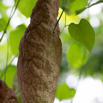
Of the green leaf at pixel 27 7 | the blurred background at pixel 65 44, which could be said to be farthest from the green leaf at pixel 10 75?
the green leaf at pixel 27 7

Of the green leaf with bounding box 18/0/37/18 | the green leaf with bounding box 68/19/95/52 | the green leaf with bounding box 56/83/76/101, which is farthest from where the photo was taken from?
the green leaf with bounding box 56/83/76/101

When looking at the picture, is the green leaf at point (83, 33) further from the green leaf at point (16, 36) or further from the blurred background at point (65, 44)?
the green leaf at point (16, 36)

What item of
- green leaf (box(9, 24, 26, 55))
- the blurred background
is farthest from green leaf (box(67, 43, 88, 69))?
green leaf (box(9, 24, 26, 55))

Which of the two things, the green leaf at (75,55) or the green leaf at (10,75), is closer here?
the green leaf at (10,75)

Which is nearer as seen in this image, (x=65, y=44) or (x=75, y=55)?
(x=75, y=55)

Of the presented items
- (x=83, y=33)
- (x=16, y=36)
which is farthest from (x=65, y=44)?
(x=83, y=33)

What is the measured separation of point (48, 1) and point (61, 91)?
1.20ft

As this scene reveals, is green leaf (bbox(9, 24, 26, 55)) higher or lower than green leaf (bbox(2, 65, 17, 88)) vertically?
higher

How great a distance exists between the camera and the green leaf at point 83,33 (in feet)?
0.98

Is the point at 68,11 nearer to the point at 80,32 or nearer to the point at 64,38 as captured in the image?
the point at 80,32

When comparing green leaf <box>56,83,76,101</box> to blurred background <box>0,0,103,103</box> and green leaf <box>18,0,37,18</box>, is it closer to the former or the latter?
blurred background <box>0,0,103,103</box>

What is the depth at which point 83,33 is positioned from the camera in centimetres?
30

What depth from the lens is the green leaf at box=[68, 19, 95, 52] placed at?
298 millimetres

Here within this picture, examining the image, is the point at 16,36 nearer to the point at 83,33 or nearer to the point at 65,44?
the point at 83,33
